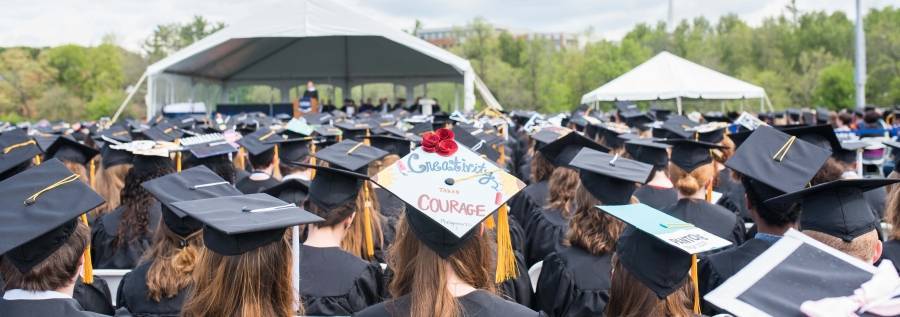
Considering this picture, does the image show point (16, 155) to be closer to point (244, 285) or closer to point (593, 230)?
point (244, 285)

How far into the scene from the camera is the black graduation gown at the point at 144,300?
307 centimetres

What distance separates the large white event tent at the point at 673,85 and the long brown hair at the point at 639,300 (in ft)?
52.6

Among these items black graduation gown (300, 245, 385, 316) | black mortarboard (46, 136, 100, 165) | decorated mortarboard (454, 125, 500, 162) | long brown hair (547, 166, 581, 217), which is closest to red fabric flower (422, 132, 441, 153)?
black graduation gown (300, 245, 385, 316)

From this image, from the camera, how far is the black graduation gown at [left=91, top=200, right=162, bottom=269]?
4.17 metres

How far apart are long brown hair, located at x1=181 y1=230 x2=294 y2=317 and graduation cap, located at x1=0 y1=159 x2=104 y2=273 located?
0.53 metres

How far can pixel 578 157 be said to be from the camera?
12.9 feet

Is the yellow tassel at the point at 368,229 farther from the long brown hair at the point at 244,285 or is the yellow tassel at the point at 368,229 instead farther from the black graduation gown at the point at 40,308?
the black graduation gown at the point at 40,308

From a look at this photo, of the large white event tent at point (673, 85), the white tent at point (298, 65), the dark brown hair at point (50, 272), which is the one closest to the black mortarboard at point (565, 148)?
the dark brown hair at point (50, 272)

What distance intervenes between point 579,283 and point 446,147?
1.12 meters

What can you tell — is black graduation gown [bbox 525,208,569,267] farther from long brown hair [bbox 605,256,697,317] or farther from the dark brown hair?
the dark brown hair

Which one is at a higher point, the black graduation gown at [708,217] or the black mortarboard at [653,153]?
the black mortarboard at [653,153]

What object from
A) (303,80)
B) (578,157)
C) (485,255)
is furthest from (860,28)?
(485,255)

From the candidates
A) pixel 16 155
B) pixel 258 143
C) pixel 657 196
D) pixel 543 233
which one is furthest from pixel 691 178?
pixel 16 155

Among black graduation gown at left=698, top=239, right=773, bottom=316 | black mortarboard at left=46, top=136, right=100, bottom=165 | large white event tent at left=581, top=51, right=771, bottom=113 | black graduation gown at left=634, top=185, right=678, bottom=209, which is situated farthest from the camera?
large white event tent at left=581, top=51, right=771, bottom=113
